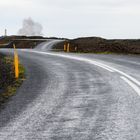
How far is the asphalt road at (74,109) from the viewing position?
8008 mm

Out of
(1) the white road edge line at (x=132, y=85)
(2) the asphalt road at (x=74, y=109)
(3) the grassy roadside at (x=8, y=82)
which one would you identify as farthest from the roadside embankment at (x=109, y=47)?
(2) the asphalt road at (x=74, y=109)

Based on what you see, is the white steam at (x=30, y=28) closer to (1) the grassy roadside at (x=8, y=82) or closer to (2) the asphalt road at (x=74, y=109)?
(1) the grassy roadside at (x=8, y=82)

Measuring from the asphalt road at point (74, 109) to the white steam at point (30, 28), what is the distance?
139 metres

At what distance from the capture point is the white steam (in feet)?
513

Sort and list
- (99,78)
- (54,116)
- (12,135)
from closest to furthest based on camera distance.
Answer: (12,135) < (54,116) < (99,78)

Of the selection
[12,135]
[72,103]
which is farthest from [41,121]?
[72,103]

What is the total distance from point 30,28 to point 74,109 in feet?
501

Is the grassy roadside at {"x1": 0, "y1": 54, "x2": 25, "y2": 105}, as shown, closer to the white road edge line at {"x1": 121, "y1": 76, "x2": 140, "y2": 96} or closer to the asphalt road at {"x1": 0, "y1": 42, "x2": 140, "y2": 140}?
the asphalt road at {"x1": 0, "y1": 42, "x2": 140, "y2": 140}

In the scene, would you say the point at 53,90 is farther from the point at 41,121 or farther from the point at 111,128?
the point at 111,128

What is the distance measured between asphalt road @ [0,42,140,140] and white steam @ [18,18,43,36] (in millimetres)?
139346

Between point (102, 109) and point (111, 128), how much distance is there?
1922mm

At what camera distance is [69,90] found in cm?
1345

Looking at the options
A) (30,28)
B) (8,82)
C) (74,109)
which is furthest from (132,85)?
(30,28)

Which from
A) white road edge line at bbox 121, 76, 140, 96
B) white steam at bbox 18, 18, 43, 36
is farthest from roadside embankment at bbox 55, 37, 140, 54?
white steam at bbox 18, 18, 43, 36
